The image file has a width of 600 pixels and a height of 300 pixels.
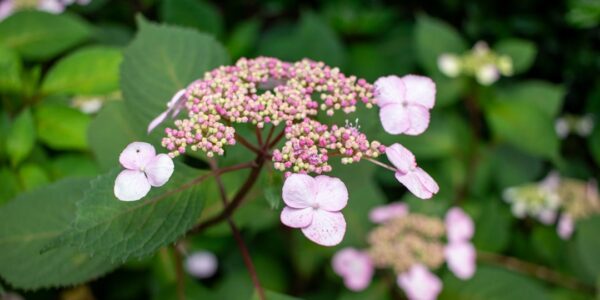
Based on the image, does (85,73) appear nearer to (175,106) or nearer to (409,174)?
(175,106)

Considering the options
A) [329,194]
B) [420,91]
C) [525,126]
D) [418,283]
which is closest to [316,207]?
[329,194]

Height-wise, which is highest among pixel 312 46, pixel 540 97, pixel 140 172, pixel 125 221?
pixel 140 172

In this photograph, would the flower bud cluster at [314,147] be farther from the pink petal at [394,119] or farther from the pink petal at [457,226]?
the pink petal at [457,226]

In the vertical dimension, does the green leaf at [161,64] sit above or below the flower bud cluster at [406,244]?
above

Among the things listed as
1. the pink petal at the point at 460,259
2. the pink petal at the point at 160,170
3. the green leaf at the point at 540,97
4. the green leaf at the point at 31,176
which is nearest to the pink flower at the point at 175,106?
the pink petal at the point at 160,170

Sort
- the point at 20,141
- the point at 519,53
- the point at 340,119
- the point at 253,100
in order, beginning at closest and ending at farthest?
the point at 253,100
the point at 340,119
the point at 20,141
the point at 519,53

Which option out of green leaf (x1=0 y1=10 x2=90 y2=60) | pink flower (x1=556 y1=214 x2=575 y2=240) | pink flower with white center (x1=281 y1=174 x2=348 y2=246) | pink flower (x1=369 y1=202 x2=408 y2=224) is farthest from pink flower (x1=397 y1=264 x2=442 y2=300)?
green leaf (x1=0 y1=10 x2=90 y2=60)
